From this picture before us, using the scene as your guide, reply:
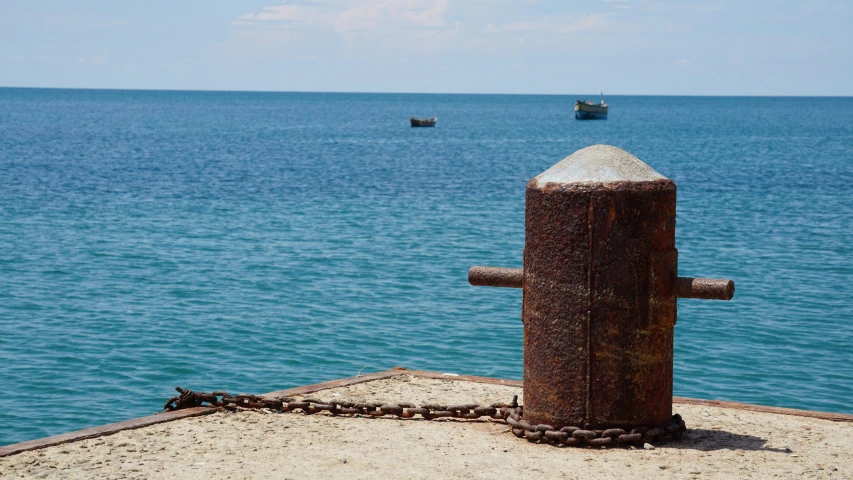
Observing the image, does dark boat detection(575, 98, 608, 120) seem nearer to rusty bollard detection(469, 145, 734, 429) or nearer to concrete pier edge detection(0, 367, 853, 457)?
concrete pier edge detection(0, 367, 853, 457)

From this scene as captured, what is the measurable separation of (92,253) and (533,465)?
17470 mm

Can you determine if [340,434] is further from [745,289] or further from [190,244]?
[190,244]

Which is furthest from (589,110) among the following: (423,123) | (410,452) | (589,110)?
(410,452)

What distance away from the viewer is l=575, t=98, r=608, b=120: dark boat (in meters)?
119

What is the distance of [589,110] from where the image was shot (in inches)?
4722

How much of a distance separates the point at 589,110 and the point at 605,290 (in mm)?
116400

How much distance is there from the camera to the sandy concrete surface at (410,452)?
532 centimetres

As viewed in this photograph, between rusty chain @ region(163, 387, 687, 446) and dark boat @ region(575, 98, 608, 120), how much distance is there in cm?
11322

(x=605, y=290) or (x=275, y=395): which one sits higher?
(x=605, y=290)

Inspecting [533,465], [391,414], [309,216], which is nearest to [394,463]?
[533,465]

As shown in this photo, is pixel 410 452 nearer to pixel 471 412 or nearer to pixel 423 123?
pixel 471 412

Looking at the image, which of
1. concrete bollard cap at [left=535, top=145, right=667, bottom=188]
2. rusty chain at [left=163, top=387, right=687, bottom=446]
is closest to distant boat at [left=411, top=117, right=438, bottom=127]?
rusty chain at [left=163, top=387, right=687, bottom=446]

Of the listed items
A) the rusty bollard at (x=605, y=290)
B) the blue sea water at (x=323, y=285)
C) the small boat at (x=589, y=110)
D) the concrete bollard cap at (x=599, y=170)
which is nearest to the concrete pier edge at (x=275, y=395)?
the rusty bollard at (x=605, y=290)

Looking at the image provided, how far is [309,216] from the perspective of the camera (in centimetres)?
2844
